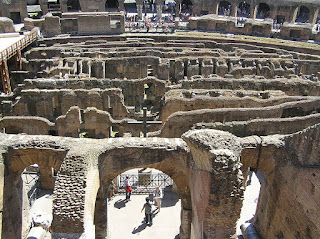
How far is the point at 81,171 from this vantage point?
802cm

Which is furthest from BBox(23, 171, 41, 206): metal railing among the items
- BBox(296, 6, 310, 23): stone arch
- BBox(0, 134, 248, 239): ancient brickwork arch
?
BBox(296, 6, 310, 23): stone arch

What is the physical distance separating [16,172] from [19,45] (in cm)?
1972

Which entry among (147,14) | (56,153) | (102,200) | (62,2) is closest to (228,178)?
(102,200)

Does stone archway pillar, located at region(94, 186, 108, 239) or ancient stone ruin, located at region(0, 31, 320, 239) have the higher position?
ancient stone ruin, located at region(0, 31, 320, 239)

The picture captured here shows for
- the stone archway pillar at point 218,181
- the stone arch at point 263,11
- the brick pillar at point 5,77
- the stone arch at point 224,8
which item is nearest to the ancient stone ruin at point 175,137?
the stone archway pillar at point 218,181

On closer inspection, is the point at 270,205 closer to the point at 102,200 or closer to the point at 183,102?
the point at 102,200

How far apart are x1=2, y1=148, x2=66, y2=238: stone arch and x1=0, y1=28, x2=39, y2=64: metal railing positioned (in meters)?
15.8

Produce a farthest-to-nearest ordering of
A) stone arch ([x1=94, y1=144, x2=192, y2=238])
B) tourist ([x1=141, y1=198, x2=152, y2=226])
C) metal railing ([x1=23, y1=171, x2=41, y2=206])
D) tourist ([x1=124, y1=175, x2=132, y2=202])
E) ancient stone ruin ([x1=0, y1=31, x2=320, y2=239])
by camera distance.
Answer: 1. tourist ([x1=124, y1=175, x2=132, y2=202])
2. metal railing ([x1=23, y1=171, x2=41, y2=206])
3. tourist ([x1=141, y1=198, x2=152, y2=226])
4. stone arch ([x1=94, y1=144, x2=192, y2=238])
5. ancient stone ruin ([x1=0, y1=31, x2=320, y2=239])

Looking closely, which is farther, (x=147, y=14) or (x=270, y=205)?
(x=147, y=14)

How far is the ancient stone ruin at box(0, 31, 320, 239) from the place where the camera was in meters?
7.89

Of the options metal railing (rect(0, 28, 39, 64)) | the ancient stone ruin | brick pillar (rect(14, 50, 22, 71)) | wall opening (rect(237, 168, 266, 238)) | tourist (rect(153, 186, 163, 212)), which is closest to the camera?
the ancient stone ruin

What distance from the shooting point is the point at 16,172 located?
973 cm

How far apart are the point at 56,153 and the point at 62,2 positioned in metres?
31.5

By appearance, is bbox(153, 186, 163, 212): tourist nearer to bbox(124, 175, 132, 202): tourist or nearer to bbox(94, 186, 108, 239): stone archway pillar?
bbox(124, 175, 132, 202): tourist
